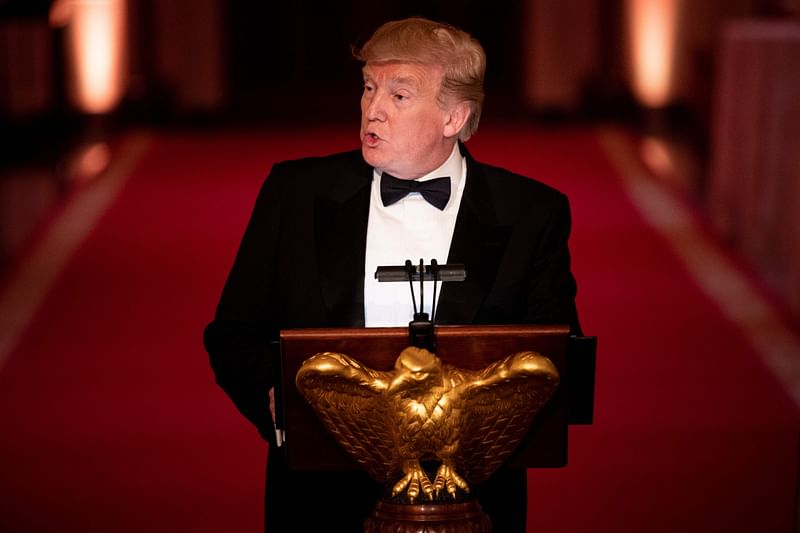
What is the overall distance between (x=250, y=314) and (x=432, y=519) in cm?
60

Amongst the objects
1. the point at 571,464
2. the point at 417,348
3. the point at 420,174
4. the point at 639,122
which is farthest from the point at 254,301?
the point at 639,122

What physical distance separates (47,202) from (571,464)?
488 centimetres

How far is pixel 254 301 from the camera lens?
7.92 feet

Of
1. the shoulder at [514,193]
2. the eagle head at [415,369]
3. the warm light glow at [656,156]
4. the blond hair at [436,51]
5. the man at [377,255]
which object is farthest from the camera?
the warm light glow at [656,156]

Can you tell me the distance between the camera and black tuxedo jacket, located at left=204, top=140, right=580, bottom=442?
2.35 metres

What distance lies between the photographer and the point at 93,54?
11.1 m

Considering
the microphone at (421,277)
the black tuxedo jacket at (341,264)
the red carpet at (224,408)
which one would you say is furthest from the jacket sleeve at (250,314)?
the red carpet at (224,408)

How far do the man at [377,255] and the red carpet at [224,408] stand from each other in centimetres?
171

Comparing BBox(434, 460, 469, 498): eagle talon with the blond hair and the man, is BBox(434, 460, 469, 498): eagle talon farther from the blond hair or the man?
the blond hair

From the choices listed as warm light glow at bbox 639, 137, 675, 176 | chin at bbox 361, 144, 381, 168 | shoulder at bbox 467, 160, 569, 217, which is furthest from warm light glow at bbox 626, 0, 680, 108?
chin at bbox 361, 144, 381, 168

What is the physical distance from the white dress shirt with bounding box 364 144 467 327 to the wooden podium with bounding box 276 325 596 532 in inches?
12.3

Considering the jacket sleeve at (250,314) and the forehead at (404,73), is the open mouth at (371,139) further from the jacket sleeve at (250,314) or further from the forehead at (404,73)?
the jacket sleeve at (250,314)

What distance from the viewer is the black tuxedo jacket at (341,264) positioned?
7.72 feet

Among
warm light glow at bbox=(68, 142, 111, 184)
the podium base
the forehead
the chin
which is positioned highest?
the forehead
